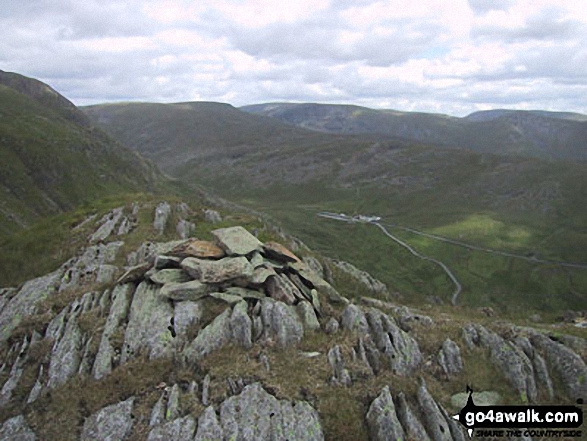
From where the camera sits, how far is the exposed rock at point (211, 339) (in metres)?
23.8

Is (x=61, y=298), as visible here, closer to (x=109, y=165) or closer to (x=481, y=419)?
(x=481, y=419)

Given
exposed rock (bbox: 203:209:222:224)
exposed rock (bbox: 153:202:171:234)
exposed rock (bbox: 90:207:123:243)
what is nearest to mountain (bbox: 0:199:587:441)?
exposed rock (bbox: 90:207:123:243)

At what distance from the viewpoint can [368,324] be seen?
27.8m

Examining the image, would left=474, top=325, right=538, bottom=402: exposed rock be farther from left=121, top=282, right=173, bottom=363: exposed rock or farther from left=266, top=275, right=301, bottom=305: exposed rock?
left=121, top=282, right=173, bottom=363: exposed rock

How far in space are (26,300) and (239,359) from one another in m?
18.2

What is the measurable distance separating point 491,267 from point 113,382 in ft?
546

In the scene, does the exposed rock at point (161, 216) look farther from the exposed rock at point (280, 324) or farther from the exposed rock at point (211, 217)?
the exposed rock at point (280, 324)

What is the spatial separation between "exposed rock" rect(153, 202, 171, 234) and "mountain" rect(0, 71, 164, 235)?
70507mm

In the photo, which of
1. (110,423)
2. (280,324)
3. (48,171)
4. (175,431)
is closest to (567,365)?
(280,324)

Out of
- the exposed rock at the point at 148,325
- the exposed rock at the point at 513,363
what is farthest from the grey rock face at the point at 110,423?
the exposed rock at the point at 513,363

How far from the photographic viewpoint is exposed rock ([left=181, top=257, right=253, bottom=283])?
2844cm

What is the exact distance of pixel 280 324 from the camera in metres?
25.5

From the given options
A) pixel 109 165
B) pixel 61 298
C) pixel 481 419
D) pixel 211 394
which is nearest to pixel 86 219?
pixel 61 298

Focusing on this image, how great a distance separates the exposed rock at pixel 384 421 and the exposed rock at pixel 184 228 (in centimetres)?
2720
